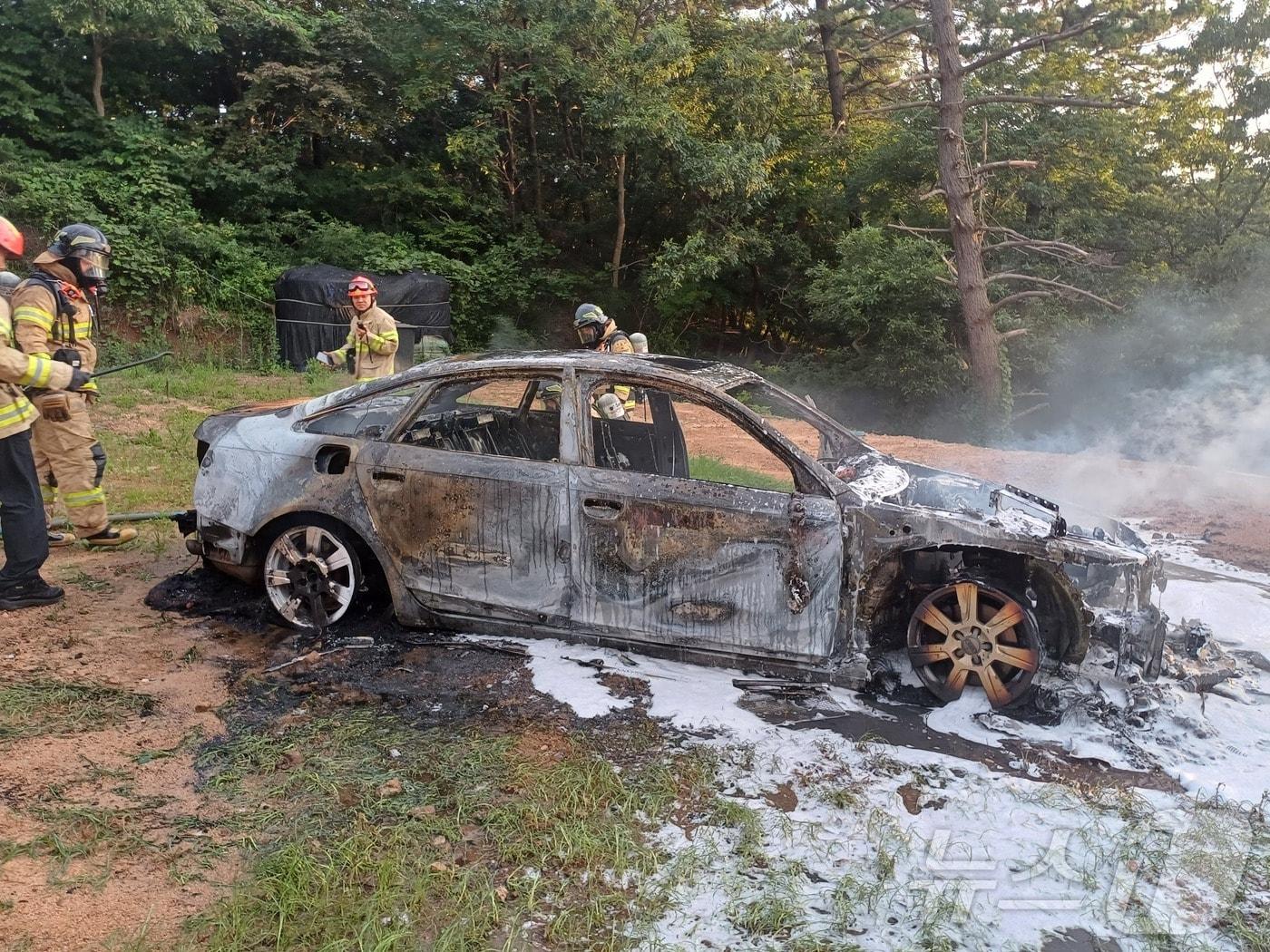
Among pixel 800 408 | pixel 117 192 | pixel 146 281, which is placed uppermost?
pixel 117 192

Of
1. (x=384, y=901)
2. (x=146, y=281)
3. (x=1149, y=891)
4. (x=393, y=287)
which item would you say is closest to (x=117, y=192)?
(x=146, y=281)

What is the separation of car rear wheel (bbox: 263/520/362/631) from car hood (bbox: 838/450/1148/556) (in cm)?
254

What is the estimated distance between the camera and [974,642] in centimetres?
427

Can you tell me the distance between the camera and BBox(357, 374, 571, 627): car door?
14.7 ft

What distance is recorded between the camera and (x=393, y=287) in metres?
18.1

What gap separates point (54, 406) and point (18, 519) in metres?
1.05

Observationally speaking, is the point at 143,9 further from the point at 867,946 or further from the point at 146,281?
the point at 867,946

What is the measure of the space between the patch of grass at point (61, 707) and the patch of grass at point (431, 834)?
1.93ft

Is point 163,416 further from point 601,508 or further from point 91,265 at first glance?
point 601,508

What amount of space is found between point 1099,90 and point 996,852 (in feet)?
75.0

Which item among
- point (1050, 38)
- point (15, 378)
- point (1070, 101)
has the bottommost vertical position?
point (15, 378)

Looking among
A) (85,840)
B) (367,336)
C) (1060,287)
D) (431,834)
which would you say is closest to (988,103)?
(1060,287)

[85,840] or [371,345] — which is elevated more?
[371,345]

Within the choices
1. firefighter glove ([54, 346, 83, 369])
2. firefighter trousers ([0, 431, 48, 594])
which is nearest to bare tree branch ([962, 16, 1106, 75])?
firefighter glove ([54, 346, 83, 369])
